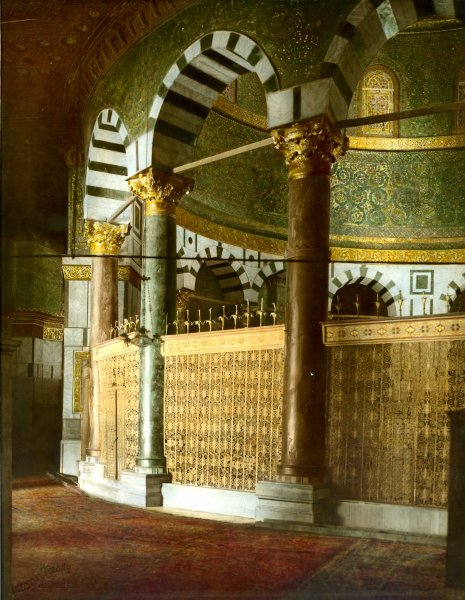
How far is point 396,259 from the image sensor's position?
13.5 metres

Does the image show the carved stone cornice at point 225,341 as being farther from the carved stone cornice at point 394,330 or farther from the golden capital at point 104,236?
the golden capital at point 104,236

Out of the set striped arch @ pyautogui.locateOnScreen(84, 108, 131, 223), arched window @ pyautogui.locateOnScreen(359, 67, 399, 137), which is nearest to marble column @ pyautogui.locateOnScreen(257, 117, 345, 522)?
striped arch @ pyautogui.locateOnScreen(84, 108, 131, 223)

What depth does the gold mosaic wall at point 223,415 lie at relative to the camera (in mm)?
6926

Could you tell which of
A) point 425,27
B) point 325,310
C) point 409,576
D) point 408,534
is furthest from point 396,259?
point 409,576

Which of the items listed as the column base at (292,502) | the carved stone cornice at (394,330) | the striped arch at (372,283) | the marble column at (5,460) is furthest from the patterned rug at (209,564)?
the striped arch at (372,283)

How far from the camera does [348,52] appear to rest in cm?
652

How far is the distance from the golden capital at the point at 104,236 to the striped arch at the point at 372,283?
4.46 metres

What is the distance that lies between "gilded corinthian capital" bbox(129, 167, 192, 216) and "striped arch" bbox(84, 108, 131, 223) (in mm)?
2097

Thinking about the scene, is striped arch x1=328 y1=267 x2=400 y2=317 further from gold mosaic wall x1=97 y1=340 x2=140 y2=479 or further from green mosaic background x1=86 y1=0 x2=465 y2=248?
gold mosaic wall x1=97 y1=340 x2=140 y2=479

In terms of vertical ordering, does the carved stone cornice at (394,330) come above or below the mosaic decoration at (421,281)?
below

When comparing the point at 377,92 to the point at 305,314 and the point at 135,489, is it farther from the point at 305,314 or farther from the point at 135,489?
the point at 135,489

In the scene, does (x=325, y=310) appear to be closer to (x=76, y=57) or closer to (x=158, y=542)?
(x=158, y=542)
